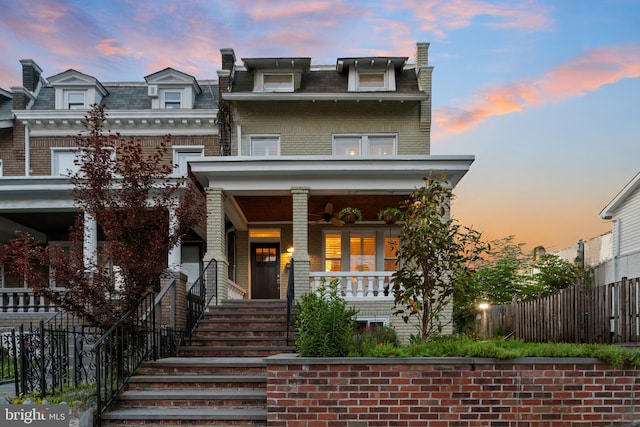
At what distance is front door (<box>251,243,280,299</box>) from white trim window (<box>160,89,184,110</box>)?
5.73 meters

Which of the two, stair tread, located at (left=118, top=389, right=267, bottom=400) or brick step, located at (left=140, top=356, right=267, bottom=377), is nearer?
stair tread, located at (left=118, top=389, right=267, bottom=400)

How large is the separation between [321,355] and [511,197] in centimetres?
1518

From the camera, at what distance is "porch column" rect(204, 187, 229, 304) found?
36.8 ft

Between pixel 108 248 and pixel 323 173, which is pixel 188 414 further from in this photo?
pixel 323 173

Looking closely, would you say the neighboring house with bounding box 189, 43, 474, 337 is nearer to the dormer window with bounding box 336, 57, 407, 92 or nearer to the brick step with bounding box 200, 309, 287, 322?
the dormer window with bounding box 336, 57, 407, 92

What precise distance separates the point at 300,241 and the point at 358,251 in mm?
4604

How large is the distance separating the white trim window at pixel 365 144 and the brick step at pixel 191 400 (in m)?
10.5

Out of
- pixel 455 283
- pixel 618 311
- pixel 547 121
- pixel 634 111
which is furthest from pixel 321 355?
pixel 634 111

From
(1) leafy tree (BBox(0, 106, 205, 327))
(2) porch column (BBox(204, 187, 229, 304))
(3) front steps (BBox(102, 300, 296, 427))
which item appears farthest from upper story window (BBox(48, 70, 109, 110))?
(3) front steps (BBox(102, 300, 296, 427))

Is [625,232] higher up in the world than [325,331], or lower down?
higher up

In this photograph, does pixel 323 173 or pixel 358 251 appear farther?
pixel 358 251

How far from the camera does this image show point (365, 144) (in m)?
15.9

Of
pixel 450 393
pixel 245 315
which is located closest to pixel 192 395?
pixel 450 393

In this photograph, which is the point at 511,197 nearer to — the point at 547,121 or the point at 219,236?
the point at 547,121
